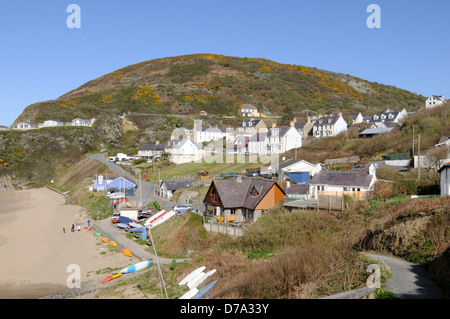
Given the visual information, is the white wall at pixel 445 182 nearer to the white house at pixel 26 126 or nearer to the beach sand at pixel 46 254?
the beach sand at pixel 46 254

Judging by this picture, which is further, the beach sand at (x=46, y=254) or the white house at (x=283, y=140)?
the white house at (x=283, y=140)

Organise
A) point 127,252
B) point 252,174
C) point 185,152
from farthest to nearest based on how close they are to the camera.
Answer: point 185,152
point 252,174
point 127,252

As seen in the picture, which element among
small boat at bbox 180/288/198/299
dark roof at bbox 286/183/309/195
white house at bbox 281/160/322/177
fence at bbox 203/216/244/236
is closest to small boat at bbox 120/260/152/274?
fence at bbox 203/216/244/236

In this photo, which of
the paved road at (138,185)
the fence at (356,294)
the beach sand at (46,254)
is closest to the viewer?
the fence at (356,294)

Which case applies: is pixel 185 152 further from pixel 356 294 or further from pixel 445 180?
pixel 356 294

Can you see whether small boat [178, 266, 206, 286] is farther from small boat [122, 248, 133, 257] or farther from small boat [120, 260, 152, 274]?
small boat [122, 248, 133, 257]

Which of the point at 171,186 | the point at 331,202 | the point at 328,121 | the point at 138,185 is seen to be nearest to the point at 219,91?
the point at 328,121

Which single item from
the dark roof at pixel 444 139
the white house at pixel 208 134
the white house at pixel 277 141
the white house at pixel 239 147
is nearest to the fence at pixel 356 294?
the dark roof at pixel 444 139
